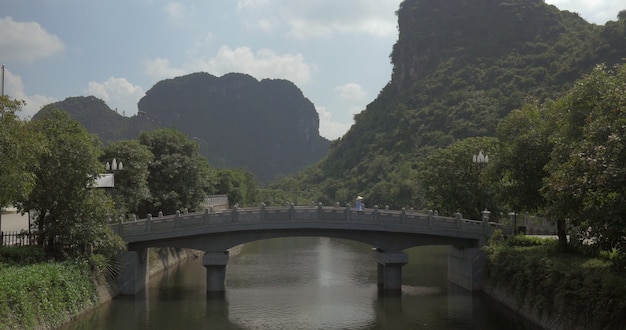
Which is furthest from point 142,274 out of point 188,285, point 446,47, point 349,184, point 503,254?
point 446,47

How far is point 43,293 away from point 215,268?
12.1 meters

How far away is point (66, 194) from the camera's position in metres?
26.5

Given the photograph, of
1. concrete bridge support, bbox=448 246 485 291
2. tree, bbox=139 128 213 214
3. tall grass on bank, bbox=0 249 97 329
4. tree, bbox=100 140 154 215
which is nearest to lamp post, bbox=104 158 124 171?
tree, bbox=100 140 154 215

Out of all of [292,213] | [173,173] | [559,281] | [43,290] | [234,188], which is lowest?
[43,290]

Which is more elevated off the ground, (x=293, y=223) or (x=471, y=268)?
(x=293, y=223)

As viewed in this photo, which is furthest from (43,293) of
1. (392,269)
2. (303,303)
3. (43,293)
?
(392,269)

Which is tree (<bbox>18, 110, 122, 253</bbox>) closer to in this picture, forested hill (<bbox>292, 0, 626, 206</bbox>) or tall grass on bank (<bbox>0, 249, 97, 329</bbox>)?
tall grass on bank (<bbox>0, 249, 97, 329</bbox>)

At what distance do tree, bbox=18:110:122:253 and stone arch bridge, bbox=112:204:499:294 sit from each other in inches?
182

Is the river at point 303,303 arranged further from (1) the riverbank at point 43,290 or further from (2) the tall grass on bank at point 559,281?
(2) the tall grass on bank at point 559,281

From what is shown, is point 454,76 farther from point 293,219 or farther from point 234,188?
point 293,219

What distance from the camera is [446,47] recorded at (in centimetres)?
13625

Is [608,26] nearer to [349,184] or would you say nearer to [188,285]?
[349,184]

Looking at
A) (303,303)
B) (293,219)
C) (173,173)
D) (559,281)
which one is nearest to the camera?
(559,281)

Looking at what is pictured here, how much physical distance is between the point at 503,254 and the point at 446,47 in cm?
11215
